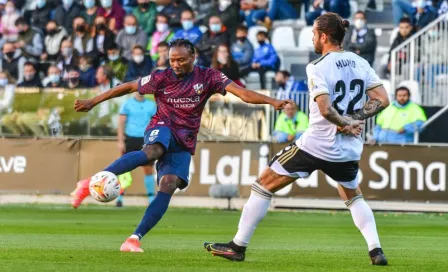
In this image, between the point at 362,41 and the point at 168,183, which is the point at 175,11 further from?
the point at 168,183

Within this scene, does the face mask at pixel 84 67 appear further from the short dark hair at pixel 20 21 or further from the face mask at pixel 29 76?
the short dark hair at pixel 20 21

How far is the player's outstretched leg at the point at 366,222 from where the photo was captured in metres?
9.93

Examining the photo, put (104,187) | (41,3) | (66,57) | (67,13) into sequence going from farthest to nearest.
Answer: (41,3) < (67,13) < (66,57) < (104,187)

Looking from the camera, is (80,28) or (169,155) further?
(80,28)

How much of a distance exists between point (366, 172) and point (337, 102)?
1144 cm

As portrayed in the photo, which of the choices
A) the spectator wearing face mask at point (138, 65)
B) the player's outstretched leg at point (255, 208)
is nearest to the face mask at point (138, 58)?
the spectator wearing face mask at point (138, 65)

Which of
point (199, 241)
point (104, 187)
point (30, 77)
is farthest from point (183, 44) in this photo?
point (30, 77)

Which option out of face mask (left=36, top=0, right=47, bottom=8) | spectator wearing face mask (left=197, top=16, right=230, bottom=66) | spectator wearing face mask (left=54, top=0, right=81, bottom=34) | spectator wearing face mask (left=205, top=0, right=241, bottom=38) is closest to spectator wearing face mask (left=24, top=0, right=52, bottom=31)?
face mask (left=36, top=0, right=47, bottom=8)

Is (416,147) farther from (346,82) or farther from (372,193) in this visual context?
(346,82)

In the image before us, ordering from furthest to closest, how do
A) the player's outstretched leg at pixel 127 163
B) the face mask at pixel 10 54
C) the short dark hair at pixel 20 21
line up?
the short dark hair at pixel 20 21 < the face mask at pixel 10 54 < the player's outstretched leg at pixel 127 163

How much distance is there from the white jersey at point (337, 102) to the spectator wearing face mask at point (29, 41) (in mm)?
19313

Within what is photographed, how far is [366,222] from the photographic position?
1008cm

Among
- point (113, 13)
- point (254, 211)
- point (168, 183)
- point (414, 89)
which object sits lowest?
point (254, 211)

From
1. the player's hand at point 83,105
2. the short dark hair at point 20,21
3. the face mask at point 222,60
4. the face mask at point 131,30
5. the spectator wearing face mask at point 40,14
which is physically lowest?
the player's hand at point 83,105
